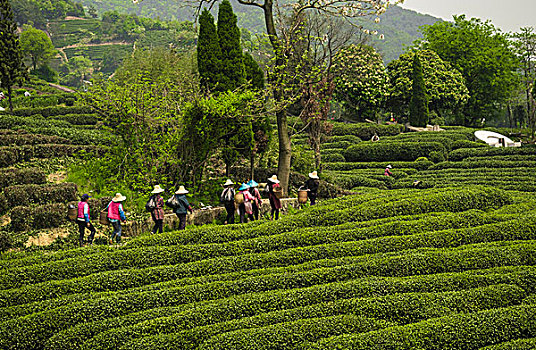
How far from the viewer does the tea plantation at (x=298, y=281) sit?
7371 mm

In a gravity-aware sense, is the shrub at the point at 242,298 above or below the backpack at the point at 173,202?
below

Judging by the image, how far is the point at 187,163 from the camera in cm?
1566

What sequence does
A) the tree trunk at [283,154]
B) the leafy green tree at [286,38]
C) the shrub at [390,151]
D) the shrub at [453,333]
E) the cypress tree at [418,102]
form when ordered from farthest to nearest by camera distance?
the cypress tree at [418,102] < the shrub at [390,151] < the tree trunk at [283,154] < the leafy green tree at [286,38] < the shrub at [453,333]

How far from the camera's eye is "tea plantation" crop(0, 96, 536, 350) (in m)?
7.37

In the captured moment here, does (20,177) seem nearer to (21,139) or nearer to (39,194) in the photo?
(39,194)

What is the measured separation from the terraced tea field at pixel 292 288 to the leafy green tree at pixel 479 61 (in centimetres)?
4516

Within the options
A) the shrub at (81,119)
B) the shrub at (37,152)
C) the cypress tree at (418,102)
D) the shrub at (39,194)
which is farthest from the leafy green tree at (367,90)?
the shrub at (39,194)

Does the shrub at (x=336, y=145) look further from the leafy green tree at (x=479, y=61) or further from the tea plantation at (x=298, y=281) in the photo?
the leafy green tree at (x=479, y=61)

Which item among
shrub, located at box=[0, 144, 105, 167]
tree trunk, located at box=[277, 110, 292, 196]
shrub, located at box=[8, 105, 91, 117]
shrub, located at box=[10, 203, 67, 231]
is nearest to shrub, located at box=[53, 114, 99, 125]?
shrub, located at box=[8, 105, 91, 117]

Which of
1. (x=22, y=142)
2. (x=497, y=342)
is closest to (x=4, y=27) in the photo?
(x=22, y=142)

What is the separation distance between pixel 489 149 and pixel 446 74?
20.5m

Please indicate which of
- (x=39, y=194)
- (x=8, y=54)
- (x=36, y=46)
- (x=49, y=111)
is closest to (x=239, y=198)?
(x=39, y=194)

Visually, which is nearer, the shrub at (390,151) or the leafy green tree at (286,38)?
the leafy green tree at (286,38)

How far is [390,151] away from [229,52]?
16.8 meters
